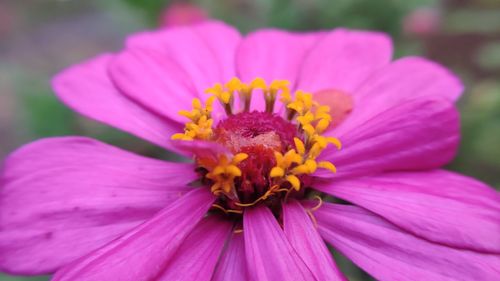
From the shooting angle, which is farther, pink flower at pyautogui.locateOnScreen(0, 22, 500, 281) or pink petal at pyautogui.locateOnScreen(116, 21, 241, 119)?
pink petal at pyautogui.locateOnScreen(116, 21, 241, 119)

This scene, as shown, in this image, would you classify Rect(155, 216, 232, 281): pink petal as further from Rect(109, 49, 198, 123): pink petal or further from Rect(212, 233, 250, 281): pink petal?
Rect(109, 49, 198, 123): pink petal

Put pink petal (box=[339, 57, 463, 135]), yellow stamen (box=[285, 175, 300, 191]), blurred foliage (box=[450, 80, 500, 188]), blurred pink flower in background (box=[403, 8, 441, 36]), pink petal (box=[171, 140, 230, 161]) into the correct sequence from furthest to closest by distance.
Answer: blurred pink flower in background (box=[403, 8, 441, 36]) < blurred foliage (box=[450, 80, 500, 188]) < pink petal (box=[339, 57, 463, 135]) < yellow stamen (box=[285, 175, 300, 191]) < pink petal (box=[171, 140, 230, 161])

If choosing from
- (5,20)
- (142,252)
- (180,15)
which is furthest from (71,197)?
(5,20)

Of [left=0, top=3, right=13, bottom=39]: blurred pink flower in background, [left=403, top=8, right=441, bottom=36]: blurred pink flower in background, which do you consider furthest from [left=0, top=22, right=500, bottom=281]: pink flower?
[left=0, top=3, right=13, bottom=39]: blurred pink flower in background

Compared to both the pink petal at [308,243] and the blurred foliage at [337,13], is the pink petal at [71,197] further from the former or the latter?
the blurred foliage at [337,13]

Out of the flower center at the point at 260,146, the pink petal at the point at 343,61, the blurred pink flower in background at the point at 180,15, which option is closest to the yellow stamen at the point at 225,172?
the flower center at the point at 260,146

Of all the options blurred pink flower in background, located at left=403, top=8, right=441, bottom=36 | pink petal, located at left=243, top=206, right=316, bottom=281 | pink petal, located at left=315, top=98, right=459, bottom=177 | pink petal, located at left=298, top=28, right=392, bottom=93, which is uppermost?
blurred pink flower in background, located at left=403, top=8, right=441, bottom=36

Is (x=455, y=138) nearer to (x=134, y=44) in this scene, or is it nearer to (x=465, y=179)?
(x=465, y=179)
